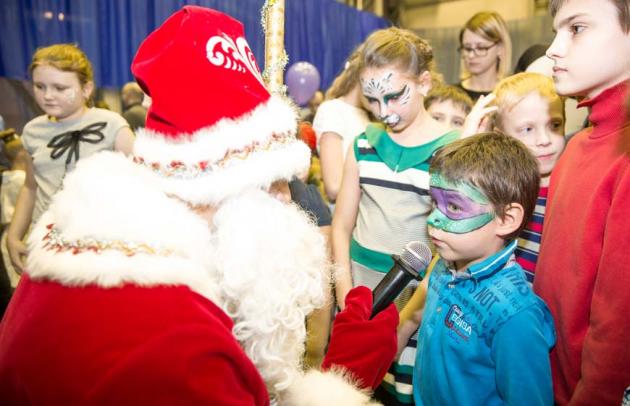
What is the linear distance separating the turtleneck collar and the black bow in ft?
8.10

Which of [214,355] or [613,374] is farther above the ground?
[214,355]

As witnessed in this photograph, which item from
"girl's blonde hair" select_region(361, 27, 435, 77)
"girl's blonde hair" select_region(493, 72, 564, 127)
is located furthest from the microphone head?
"girl's blonde hair" select_region(361, 27, 435, 77)

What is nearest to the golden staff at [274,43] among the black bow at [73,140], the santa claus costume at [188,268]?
the santa claus costume at [188,268]

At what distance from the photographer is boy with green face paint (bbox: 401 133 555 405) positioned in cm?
130

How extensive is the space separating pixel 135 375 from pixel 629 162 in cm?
129

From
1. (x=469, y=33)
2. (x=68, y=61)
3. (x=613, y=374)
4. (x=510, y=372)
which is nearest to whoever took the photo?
(x=613, y=374)

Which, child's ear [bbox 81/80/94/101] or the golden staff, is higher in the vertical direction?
the golden staff

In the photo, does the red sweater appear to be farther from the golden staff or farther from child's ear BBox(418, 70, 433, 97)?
the golden staff

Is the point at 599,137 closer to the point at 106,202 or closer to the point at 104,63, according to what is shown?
the point at 106,202

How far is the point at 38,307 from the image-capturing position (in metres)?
0.97

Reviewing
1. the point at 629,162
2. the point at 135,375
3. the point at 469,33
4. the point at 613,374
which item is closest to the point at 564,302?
the point at 613,374

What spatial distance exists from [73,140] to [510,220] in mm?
2415

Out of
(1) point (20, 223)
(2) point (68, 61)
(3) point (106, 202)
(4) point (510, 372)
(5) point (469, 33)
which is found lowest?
(1) point (20, 223)

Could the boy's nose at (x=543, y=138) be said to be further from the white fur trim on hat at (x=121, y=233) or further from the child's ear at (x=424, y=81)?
the white fur trim on hat at (x=121, y=233)
